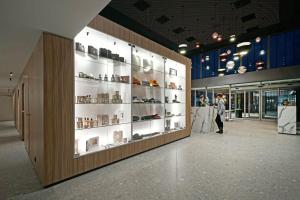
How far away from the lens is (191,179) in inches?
113

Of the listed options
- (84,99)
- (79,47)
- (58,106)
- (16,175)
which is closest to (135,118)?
(84,99)

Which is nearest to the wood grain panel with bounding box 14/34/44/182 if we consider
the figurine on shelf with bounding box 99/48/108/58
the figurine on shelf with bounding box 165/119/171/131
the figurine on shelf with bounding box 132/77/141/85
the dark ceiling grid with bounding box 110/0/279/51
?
the figurine on shelf with bounding box 99/48/108/58

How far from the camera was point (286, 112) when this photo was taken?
24.3 ft

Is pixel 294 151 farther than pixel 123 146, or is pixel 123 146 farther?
pixel 294 151

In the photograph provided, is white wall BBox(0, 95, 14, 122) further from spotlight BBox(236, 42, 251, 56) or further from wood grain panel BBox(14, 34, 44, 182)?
spotlight BBox(236, 42, 251, 56)

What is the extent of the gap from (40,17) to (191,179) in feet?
11.1

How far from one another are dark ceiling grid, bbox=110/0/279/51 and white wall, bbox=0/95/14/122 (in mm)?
17297

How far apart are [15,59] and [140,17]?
423 cm

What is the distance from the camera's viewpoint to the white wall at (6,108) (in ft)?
52.4

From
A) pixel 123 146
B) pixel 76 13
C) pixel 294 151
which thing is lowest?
pixel 294 151

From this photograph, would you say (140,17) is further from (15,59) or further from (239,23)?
(239,23)

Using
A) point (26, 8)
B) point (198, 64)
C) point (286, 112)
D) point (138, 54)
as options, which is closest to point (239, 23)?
point (286, 112)

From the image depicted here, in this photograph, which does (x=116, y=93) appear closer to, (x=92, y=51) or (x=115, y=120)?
(x=115, y=120)

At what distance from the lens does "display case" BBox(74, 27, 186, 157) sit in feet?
11.4
